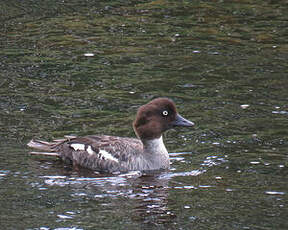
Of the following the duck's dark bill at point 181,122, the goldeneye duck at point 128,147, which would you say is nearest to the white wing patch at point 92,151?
the goldeneye duck at point 128,147

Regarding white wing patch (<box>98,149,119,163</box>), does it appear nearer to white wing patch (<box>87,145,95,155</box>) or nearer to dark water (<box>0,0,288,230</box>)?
white wing patch (<box>87,145,95,155</box>)

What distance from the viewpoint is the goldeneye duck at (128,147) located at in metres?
12.4

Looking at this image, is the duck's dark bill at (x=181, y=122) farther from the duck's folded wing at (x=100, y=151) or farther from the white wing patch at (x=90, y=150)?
the white wing patch at (x=90, y=150)

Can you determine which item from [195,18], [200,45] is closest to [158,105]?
[200,45]

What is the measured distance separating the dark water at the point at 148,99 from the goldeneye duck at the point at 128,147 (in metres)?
0.28

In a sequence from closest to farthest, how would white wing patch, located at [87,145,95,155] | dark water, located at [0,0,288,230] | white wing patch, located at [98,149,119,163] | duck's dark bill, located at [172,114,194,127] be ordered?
dark water, located at [0,0,288,230]
white wing patch, located at [98,149,119,163]
white wing patch, located at [87,145,95,155]
duck's dark bill, located at [172,114,194,127]

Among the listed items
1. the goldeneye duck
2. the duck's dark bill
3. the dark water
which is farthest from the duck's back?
the duck's dark bill

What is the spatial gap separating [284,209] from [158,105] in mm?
3325

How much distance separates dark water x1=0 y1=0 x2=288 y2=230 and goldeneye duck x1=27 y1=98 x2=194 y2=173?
28 centimetres

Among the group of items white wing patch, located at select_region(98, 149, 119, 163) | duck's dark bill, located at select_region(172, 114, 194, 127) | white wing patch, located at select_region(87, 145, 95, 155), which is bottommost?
white wing patch, located at select_region(98, 149, 119, 163)

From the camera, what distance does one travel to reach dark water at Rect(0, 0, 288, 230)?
10.4 metres

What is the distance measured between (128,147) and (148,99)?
267cm

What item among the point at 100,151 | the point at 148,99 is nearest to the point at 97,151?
the point at 100,151

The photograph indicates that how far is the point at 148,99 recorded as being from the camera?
15.1 metres
